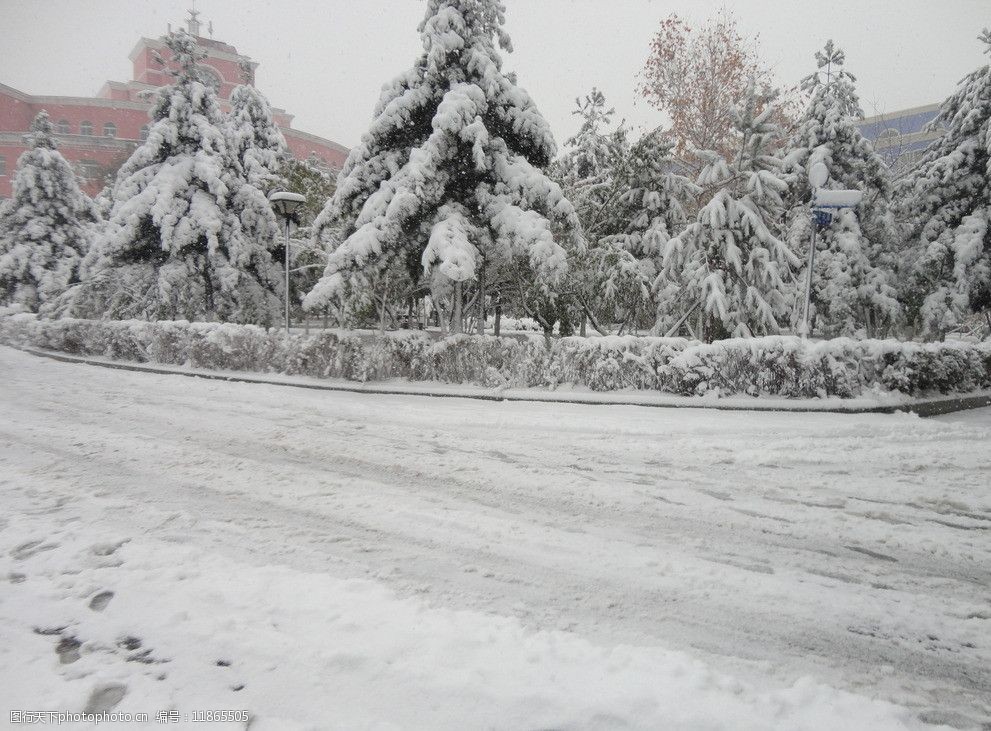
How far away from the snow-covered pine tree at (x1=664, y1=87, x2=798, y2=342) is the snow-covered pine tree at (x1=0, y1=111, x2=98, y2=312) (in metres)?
31.9

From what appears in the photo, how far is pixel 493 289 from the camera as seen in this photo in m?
15.3

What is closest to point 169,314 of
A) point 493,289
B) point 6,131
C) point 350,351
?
point 350,351

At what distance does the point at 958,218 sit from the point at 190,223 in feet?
85.9

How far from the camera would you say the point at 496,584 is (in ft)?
10.5

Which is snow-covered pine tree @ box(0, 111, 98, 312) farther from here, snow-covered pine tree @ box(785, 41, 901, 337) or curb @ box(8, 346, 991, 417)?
snow-covered pine tree @ box(785, 41, 901, 337)

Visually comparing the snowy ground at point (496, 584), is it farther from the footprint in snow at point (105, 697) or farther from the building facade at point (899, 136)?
the building facade at point (899, 136)

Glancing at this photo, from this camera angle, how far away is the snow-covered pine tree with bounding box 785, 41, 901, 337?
1848cm

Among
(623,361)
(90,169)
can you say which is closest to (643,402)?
(623,361)

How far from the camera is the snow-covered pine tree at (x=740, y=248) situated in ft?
45.8

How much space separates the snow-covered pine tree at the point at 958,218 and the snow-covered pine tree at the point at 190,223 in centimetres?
2303

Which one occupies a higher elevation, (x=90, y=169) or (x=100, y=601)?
(x=90, y=169)

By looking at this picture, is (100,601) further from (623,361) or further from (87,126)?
(87,126)

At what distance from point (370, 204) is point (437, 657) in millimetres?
11926

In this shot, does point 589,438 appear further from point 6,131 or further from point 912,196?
point 6,131
